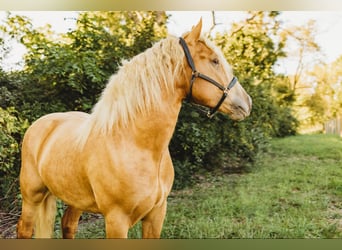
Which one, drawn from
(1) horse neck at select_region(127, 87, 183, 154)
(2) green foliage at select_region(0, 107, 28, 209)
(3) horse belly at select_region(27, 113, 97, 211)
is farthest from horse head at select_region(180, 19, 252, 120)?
(2) green foliage at select_region(0, 107, 28, 209)

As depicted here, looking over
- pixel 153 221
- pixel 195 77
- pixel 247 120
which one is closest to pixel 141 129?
pixel 195 77

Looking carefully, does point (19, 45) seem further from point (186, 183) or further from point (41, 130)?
point (186, 183)

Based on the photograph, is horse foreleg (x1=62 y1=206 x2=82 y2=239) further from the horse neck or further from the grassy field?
the horse neck

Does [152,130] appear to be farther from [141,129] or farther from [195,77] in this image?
[195,77]

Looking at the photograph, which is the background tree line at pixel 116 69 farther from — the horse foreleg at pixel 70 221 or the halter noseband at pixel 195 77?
the halter noseband at pixel 195 77

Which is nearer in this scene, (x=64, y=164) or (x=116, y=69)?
(x=64, y=164)

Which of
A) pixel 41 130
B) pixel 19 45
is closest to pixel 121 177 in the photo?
pixel 41 130

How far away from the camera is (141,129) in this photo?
6.15 feet

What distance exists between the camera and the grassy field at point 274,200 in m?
2.56

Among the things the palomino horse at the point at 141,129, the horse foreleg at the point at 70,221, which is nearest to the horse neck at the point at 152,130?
the palomino horse at the point at 141,129

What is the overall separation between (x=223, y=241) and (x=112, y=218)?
3.12ft

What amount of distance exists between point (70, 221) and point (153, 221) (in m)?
0.67

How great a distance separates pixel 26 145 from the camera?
237cm

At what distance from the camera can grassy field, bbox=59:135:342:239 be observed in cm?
256
